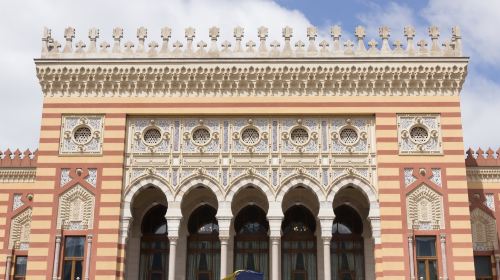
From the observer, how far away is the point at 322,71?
18.2 m

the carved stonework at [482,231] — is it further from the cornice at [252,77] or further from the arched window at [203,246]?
the arched window at [203,246]

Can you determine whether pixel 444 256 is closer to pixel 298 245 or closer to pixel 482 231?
pixel 482 231

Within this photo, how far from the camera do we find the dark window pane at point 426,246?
17.2 meters

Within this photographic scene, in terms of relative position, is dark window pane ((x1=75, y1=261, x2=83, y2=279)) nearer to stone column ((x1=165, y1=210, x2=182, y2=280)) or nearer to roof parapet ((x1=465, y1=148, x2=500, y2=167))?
stone column ((x1=165, y1=210, x2=182, y2=280))

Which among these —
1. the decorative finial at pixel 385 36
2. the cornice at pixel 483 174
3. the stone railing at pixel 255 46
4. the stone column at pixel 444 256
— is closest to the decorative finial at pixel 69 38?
the stone railing at pixel 255 46

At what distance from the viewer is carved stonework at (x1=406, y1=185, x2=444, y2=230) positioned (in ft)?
56.8

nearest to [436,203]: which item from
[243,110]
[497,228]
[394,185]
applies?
[394,185]

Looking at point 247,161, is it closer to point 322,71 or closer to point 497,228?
point 322,71

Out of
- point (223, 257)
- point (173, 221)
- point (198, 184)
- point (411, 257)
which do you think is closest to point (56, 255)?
point (173, 221)

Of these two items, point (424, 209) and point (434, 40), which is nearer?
point (424, 209)

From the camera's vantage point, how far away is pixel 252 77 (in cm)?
1828

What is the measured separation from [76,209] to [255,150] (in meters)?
5.09

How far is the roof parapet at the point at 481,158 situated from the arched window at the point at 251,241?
21.2 ft

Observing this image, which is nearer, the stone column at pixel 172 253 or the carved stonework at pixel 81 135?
the stone column at pixel 172 253
